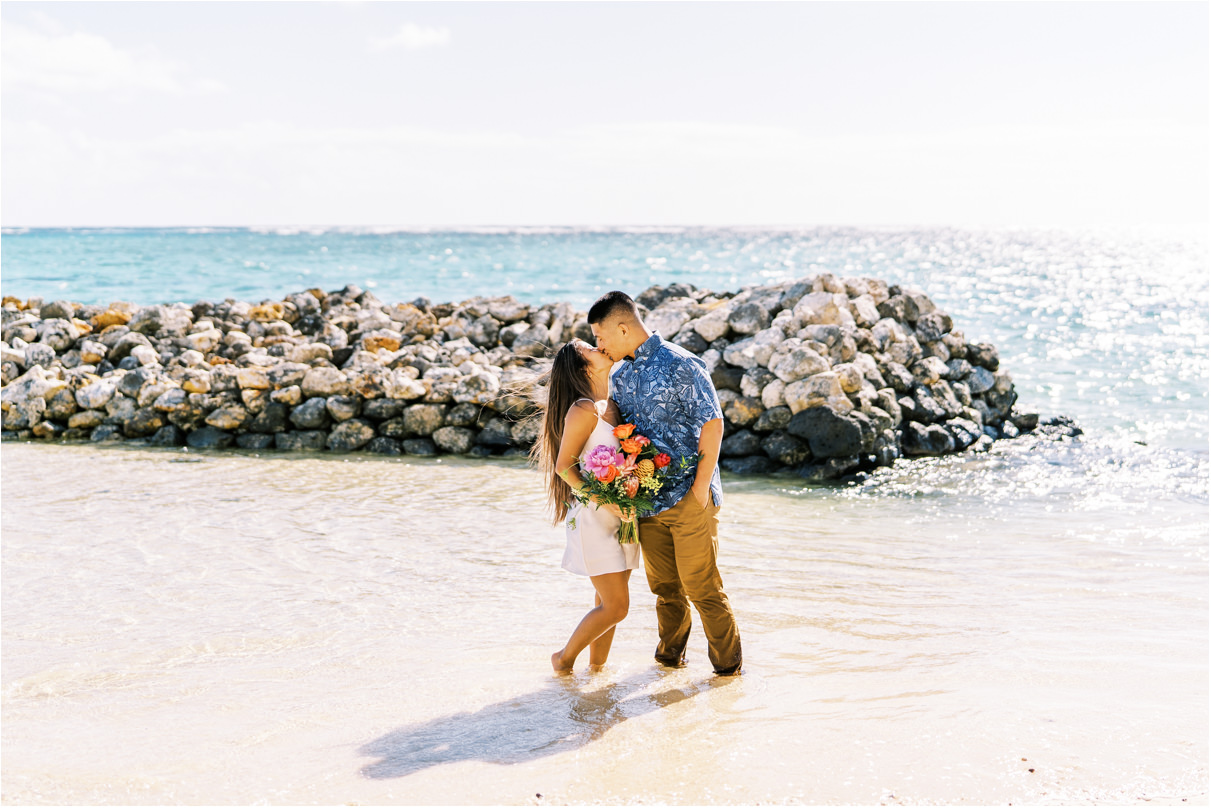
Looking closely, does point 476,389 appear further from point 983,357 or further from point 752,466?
point 983,357

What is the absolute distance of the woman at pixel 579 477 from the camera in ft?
15.3

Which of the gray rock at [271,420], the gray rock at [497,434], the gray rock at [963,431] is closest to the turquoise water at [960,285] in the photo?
the gray rock at [963,431]

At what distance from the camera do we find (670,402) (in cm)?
471

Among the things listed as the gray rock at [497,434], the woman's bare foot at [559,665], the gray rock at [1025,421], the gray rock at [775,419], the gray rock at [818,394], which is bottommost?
the woman's bare foot at [559,665]

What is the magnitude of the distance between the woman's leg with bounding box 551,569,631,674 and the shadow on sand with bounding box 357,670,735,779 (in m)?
0.13

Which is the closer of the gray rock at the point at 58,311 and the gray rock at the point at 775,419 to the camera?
the gray rock at the point at 775,419

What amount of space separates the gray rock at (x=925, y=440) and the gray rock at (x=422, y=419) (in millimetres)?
5300

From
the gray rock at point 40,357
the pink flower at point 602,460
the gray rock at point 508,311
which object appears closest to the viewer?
the pink flower at point 602,460

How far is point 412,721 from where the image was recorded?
4.59 metres

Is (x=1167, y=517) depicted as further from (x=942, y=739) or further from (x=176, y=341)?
(x=176, y=341)

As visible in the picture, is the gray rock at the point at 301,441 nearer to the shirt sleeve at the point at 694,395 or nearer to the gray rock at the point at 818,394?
the gray rock at the point at 818,394

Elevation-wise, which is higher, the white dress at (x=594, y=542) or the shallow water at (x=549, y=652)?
the white dress at (x=594, y=542)

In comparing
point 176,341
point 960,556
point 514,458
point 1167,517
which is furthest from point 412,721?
point 176,341

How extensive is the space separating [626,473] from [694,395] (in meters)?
0.52
